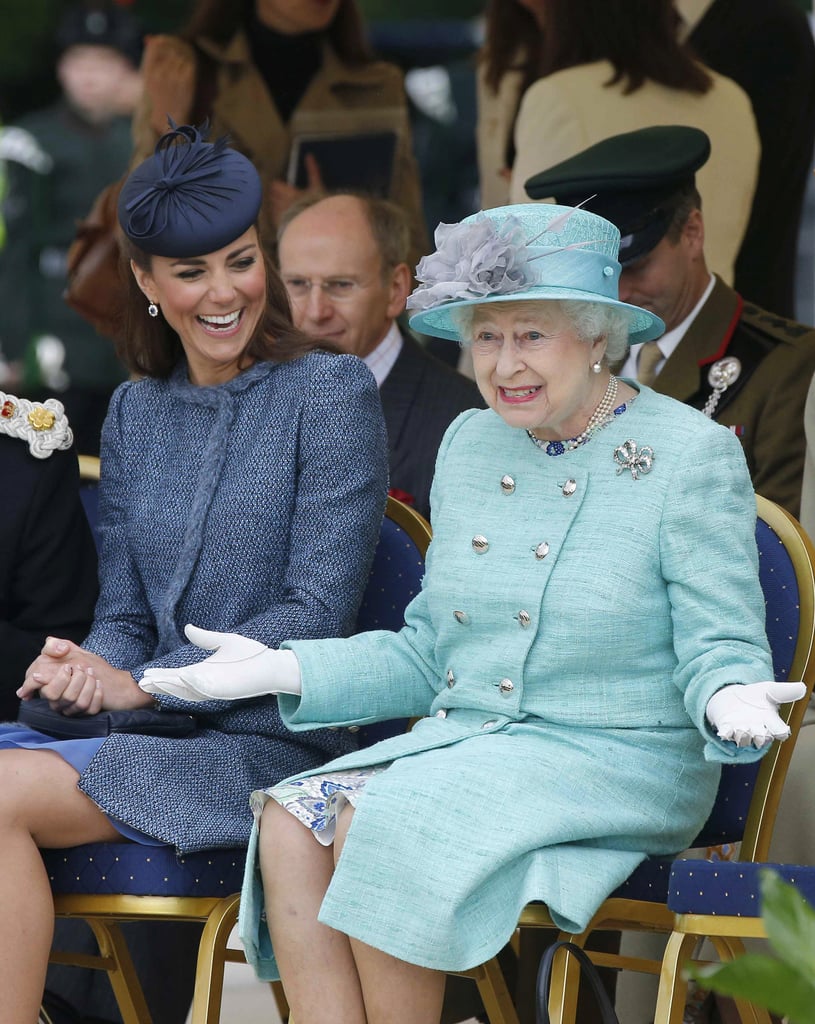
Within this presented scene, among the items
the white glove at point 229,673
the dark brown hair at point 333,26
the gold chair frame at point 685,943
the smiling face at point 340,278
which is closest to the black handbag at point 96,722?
the white glove at point 229,673

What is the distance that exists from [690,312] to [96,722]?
5.11 feet

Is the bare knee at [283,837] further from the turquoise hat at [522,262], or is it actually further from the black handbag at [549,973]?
the turquoise hat at [522,262]

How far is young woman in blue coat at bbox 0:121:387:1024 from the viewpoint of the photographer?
234 centimetres

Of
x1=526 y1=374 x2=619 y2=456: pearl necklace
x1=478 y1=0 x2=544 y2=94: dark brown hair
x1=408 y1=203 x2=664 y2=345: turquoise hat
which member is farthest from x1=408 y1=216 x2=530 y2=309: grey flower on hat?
x1=478 y1=0 x2=544 y2=94: dark brown hair

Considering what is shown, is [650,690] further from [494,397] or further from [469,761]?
[494,397]

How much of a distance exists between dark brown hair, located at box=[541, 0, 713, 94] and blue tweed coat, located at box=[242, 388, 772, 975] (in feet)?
5.77

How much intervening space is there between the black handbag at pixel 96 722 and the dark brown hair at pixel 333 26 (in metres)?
3.04

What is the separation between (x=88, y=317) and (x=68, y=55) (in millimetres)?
1037

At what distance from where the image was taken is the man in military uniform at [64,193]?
5219 mm

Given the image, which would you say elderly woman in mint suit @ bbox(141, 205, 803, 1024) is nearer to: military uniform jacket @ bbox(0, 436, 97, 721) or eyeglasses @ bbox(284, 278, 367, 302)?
military uniform jacket @ bbox(0, 436, 97, 721)

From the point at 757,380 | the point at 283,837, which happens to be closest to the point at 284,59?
the point at 757,380

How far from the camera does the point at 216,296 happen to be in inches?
106

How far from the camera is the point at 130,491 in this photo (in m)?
2.76

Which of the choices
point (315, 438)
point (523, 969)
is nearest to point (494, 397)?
point (315, 438)
